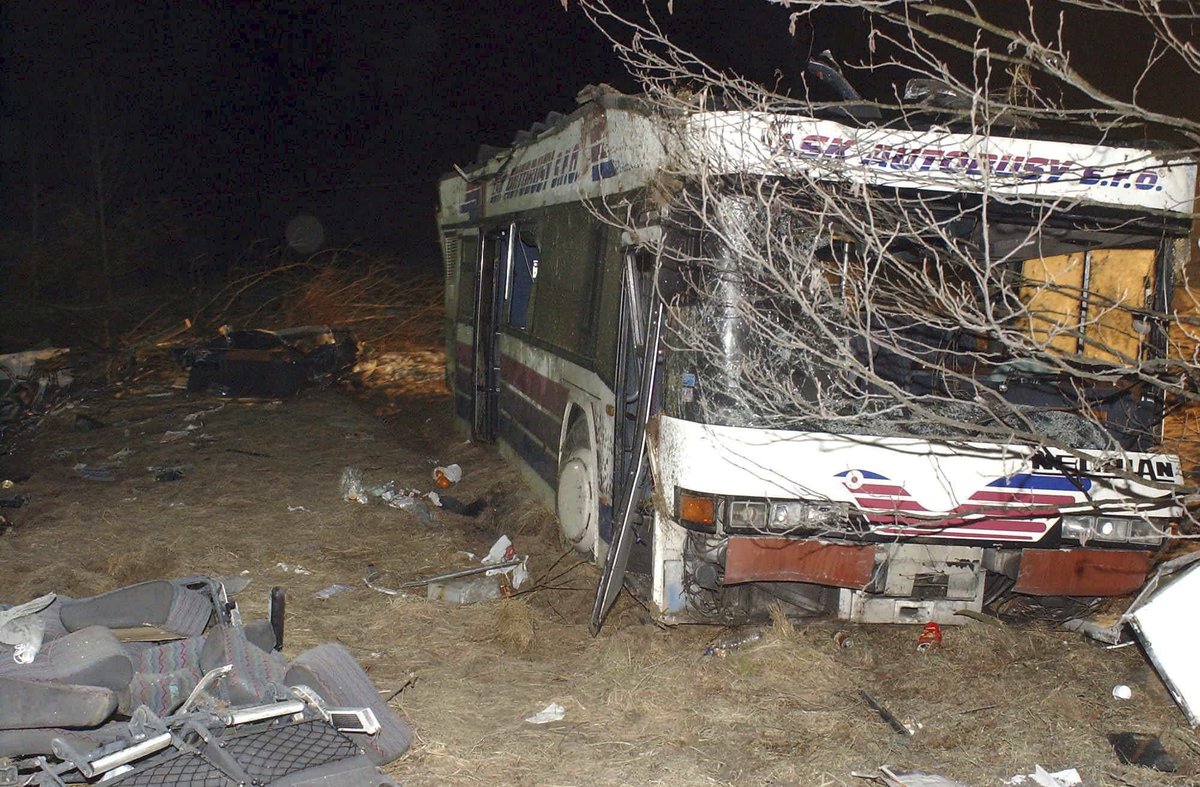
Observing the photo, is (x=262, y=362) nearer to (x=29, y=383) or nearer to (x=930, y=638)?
(x=29, y=383)

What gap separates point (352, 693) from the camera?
4176 mm

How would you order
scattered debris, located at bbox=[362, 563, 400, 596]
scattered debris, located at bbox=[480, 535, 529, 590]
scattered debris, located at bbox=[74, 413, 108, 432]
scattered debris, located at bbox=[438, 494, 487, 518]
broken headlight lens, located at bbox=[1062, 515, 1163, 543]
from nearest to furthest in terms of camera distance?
broken headlight lens, located at bbox=[1062, 515, 1163, 543] → scattered debris, located at bbox=[362, 563, 400, 596] → scattered debris, located at bbox=[480, 535, 529, 590] → scattered debris, located at bbox=[438, 494, 487, 518] → scattered debris, located at bbox=[74, 413, 108, 432]

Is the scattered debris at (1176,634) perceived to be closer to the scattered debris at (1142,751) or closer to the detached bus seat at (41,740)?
the scattered debris at (1142,751)

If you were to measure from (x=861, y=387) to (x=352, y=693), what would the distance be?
109 inches

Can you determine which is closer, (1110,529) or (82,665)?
(82,665)

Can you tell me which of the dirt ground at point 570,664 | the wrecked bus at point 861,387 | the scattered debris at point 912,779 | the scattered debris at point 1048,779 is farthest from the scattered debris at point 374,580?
the scattered debris at point 1048,779

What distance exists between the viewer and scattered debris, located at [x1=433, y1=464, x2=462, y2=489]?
29.5 feet

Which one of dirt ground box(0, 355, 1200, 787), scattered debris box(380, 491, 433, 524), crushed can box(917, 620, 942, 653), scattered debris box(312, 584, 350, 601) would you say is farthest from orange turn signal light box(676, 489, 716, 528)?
scattered debris box(380, 491, 433, 524)

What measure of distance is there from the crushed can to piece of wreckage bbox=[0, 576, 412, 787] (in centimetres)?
→ 272

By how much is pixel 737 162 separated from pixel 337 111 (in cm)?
3246

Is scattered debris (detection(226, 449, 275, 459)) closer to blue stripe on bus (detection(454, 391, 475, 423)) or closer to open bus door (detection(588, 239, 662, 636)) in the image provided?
blue stripe on bus (detection(454, 391, 475, 423))

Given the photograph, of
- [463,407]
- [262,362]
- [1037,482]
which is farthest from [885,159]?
[262,362]

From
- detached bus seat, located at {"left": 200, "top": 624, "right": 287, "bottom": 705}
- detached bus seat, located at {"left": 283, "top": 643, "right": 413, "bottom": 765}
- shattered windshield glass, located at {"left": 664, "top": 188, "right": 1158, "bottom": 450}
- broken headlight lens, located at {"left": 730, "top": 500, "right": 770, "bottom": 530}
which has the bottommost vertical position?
detached bus seat, located at {"left": 283, "top": 643, "right": 413, "bottom": 765}

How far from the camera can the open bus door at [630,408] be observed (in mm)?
5059
